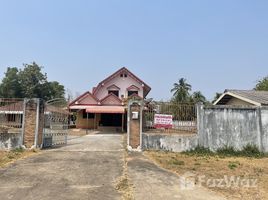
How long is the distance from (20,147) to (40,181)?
6.47m

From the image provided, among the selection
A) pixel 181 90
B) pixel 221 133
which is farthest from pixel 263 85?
pixel 221 133

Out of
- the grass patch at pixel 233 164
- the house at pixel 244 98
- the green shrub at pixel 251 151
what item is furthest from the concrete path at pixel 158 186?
the house at pixel 244 98

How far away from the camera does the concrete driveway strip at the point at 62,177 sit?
763 centimetres

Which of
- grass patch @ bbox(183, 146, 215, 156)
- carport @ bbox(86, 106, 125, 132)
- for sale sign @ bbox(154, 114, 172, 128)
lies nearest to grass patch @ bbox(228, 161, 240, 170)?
grass patch @ bbox(183, 146, 215, 156)

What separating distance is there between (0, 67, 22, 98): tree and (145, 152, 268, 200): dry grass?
171 feet

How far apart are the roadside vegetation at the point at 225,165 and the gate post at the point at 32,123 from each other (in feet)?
18.2

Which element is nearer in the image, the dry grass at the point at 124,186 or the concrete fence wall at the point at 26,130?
the dry grass at the point at 124,186

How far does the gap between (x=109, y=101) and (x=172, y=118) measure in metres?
19.6

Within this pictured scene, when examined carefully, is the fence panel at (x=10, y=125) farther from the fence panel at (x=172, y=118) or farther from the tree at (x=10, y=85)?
the tree at (x=10, y=85)

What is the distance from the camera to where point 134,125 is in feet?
49.6

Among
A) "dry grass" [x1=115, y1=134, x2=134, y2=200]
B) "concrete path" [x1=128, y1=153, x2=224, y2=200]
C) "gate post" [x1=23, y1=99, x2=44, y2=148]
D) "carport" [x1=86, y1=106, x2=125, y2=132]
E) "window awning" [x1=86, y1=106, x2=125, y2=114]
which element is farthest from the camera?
"carport" [x1=86, y1=106, x2=125, y2=132]

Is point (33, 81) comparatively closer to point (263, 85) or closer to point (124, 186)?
point (263, 85)

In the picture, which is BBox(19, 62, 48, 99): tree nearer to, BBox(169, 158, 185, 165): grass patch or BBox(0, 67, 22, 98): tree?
BBox(0, 67, 22, 98): tree

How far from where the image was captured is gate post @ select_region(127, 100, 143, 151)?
15.0m
